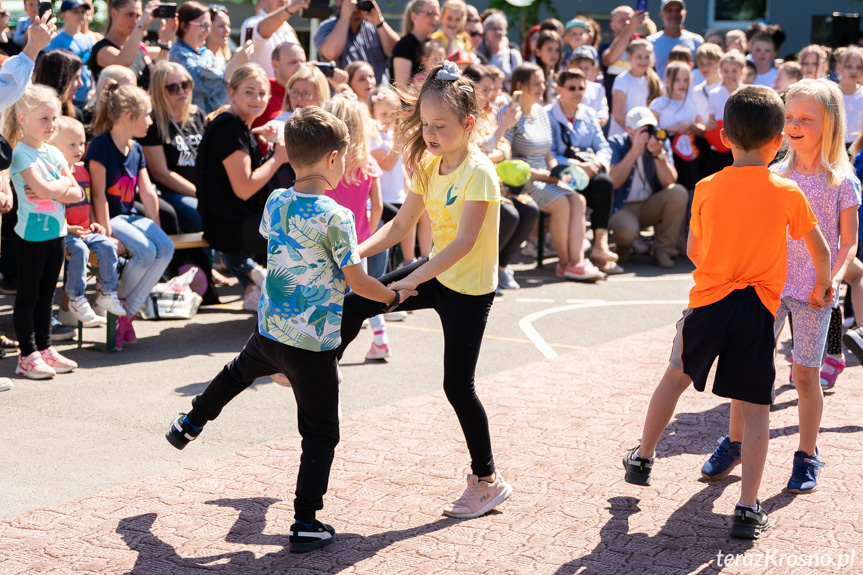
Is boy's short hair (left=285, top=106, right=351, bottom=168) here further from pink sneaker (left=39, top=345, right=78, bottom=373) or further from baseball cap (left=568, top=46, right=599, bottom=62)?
baseball cap (left=568, top=46, right=599, bottom=62)

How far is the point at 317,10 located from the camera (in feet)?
35.7

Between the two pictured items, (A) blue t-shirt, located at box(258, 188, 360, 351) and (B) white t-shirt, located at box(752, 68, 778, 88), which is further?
(B) white t-shirt, located at box(752, 68, 778, 88)

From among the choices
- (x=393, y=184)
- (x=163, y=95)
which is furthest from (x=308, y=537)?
(x=163, y=95)

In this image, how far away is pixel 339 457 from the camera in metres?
4.89

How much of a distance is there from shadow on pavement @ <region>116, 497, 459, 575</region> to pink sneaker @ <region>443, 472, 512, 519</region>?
0.06 metres

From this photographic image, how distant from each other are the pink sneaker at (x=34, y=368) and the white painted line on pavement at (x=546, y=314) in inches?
126

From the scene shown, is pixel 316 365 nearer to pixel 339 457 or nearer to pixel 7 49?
pixel 339 457

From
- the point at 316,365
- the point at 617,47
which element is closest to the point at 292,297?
the point at 316,365

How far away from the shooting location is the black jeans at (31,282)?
6.17 meters

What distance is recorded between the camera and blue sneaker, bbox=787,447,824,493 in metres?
4.50

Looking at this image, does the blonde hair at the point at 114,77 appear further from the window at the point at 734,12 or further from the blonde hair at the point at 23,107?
the window at the point at 734,12

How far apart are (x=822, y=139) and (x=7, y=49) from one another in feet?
23.6

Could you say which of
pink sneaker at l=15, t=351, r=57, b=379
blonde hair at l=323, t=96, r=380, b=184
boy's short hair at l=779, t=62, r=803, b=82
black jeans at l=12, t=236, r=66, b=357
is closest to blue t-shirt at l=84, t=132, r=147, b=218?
black jeans at l=12, t=236, r=66, b=357

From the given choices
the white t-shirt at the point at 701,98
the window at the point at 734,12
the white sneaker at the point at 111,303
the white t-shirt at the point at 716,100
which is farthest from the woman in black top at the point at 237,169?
the window at the point at 734,12
